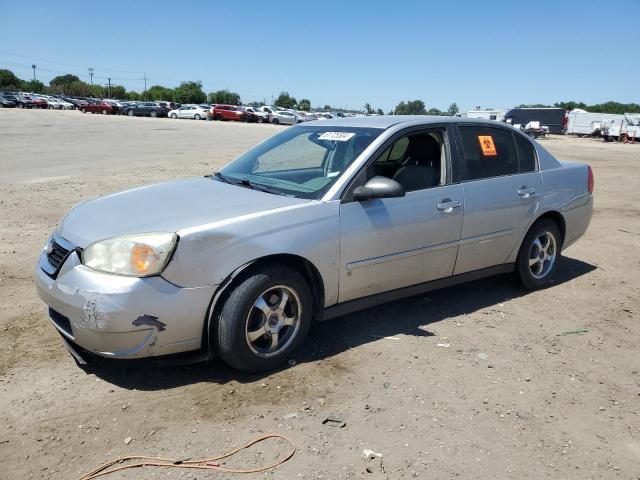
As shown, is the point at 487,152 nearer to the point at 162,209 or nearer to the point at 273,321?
the point at 273,321

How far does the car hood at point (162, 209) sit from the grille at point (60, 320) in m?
0.45

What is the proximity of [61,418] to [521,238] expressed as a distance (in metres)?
4.05

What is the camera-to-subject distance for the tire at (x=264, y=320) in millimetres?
3385

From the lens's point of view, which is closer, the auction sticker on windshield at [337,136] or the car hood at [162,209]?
the car hood at [162,209]

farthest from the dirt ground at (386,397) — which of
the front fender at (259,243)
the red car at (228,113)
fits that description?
the red car at (228,113)

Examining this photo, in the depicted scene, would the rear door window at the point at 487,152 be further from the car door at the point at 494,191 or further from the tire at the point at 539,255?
the tire at the point at 539,255

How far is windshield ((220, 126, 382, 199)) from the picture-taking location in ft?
13.4

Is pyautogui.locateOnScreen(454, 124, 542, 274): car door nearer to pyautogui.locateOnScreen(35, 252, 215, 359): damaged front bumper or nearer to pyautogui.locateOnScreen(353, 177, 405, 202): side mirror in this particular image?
pyautogui.locateOnScreen(353, 177, 405, 202): side mirror

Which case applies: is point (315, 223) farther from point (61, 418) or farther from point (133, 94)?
point (133, 94)

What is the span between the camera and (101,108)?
57188 millimetres

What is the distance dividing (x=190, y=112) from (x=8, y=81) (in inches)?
3153

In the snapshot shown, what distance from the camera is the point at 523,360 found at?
4.01m

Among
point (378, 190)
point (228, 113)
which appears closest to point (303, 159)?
point (378, 190)

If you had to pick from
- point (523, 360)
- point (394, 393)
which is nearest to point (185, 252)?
point (394, 393)
